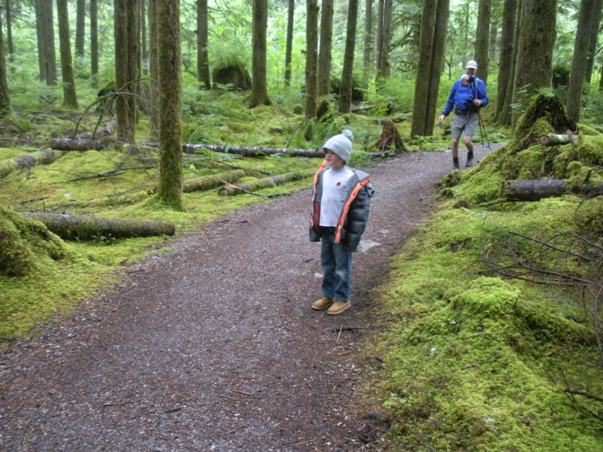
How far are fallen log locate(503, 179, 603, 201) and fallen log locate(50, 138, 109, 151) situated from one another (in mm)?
11150

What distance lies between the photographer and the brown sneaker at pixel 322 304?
5176 mm

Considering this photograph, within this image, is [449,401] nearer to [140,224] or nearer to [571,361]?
[571,361]

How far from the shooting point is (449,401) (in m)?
3.38

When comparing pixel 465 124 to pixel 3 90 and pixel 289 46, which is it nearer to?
pixel 3 90

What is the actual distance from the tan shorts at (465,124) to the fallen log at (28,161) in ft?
33.6

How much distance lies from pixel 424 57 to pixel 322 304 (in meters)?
12.1

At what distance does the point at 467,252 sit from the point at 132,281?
392 cm

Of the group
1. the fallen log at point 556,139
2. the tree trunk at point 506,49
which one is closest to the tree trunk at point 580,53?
the tree trunk at point 506,49

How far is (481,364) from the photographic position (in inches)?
143

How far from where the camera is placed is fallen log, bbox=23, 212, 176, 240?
6777 millimetres

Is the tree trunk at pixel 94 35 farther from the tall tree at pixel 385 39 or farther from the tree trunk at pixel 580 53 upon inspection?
the tree trunk at pixel 580 53

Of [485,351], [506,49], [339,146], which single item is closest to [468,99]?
[339,146]

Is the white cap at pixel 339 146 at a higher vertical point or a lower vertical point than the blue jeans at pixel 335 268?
higher

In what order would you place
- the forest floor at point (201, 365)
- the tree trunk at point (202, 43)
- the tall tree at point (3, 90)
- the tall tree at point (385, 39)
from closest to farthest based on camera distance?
1. the forest floor at point (201, 365)
2. the tall tree at point (3, 90)
3. the tree trunk at point (202, 43)
4. the tall tree at point (385, 39)
